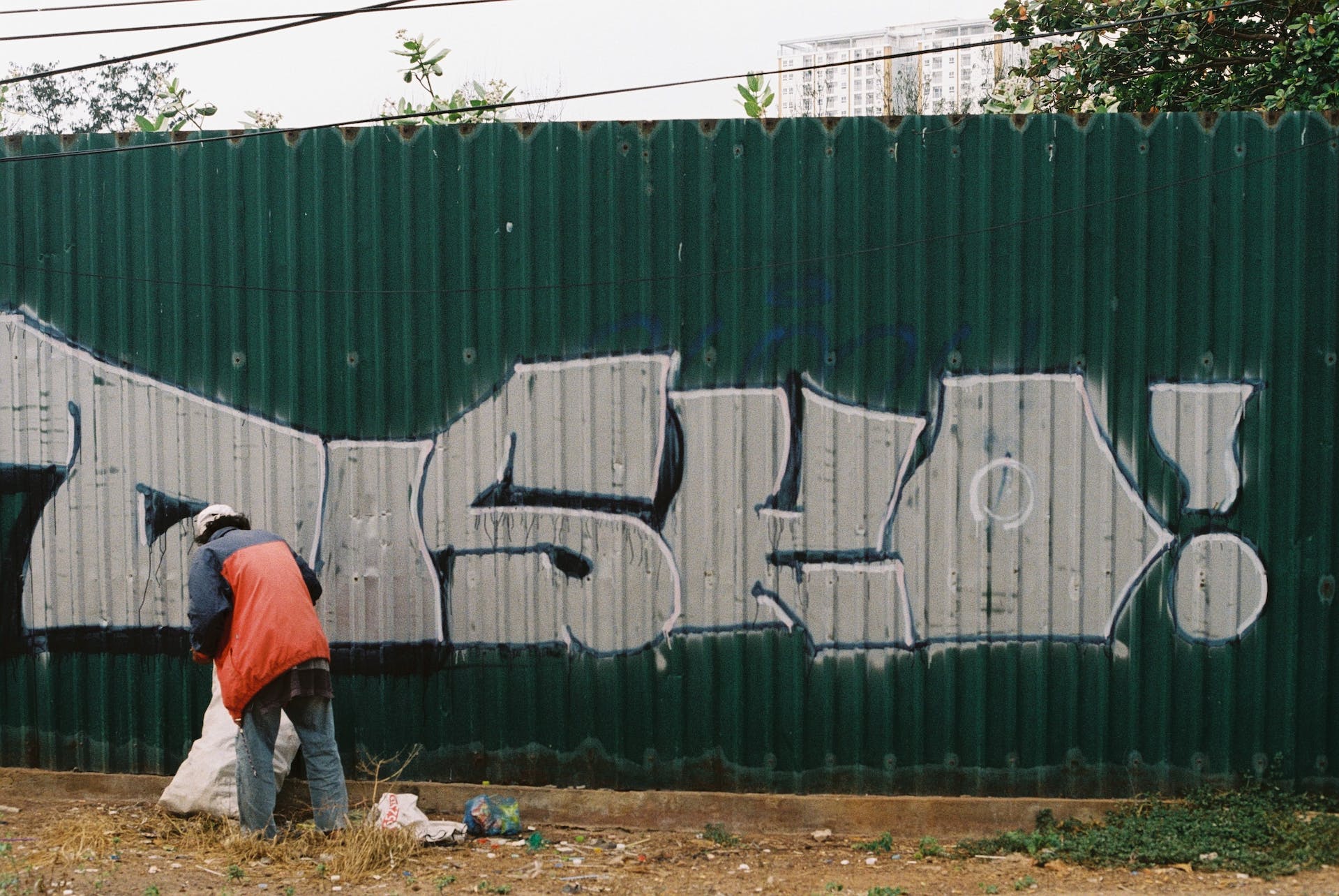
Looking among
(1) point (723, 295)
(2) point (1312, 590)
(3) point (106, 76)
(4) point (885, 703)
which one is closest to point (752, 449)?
(1) point (723, 295)

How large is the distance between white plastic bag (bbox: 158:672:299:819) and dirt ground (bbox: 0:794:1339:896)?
9 centimetres

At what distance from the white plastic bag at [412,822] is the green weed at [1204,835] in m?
2.06

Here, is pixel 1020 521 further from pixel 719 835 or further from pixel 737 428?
pixel 719 835

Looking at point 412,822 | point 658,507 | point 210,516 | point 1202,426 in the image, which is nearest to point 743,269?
point 658,507

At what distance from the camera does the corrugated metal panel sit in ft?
15.9

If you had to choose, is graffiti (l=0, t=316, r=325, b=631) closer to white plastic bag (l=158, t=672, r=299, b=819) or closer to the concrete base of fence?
white plastic bag (l=158, t=672, r=299, b=819)

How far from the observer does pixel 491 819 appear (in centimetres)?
486

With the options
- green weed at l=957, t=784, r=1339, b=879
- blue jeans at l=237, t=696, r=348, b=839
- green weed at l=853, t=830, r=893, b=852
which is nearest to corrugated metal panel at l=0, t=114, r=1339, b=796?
green weed at l=957, t=784, r=1339, b=879

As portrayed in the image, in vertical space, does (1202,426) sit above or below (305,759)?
above

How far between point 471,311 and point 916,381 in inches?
74.3

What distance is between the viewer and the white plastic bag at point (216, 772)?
4.82m

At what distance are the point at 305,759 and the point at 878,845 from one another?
2.35 meters

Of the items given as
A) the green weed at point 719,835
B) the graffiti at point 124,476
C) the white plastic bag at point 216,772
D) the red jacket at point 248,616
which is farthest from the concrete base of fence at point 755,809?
the graffiti at point 124,476

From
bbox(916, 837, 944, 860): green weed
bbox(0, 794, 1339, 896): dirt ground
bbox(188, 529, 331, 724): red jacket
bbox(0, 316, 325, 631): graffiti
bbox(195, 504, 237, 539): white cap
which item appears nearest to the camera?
bbox(0, 794, 1339, 896): dirt ground
